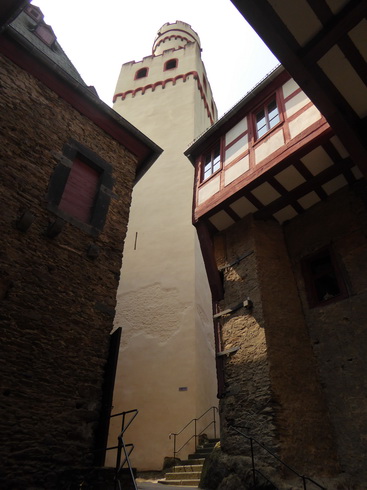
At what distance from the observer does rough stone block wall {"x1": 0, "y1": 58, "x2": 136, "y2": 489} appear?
174 inches

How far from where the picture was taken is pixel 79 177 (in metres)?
6.95

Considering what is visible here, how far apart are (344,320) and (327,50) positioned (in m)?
4.39

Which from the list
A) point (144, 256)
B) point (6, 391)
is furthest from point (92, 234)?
point (144, 256)

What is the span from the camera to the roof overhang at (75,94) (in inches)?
264

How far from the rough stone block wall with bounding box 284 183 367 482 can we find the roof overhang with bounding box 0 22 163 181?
165 inches

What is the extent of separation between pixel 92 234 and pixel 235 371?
3706 mm

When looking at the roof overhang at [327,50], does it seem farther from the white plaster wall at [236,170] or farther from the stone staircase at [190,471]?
the stone staircase at [190,471]

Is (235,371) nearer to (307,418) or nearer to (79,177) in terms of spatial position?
(307,418)

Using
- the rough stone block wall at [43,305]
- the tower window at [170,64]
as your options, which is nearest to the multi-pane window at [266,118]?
the rough stone block wall at [43,305]

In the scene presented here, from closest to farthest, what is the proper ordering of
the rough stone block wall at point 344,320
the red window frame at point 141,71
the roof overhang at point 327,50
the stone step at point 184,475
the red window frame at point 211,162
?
1. the roof overhang at point 327,50
2. the rough stone block wall at point 344,320
3. the stone step at point 184,475
4. the red window frame at point 211,162
5. the red window frame at point 141,71

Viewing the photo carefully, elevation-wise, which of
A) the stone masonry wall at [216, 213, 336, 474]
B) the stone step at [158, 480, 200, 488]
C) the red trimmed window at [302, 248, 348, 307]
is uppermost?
the red trimmed window at [302, 248, 348, 307]

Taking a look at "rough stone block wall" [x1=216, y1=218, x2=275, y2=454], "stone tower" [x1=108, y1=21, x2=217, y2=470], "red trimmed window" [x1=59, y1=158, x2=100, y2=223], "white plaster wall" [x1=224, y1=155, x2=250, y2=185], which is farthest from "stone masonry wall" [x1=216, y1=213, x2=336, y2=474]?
"stone tower" [x1=108, y1=21, x2=217, y2=470]

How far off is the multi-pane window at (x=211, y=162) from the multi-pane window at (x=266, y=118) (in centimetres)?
130

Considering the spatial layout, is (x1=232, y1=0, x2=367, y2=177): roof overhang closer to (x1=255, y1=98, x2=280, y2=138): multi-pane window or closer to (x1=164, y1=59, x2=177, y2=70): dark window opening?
(x1=255, y1=98, x2=280, y2=138): multi-pane window
